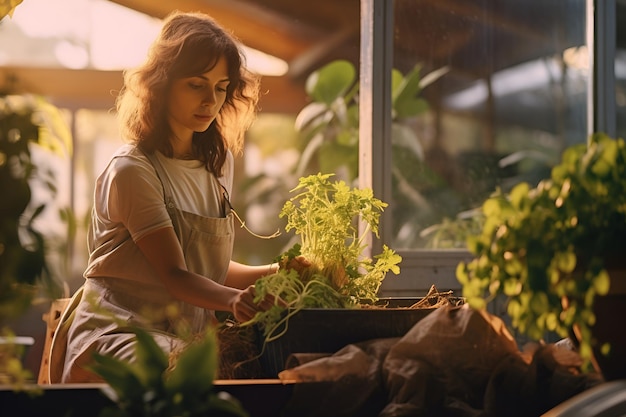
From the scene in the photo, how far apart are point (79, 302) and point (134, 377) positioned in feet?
4.19

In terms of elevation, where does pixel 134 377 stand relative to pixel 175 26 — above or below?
below

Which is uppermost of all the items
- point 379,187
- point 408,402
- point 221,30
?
point 221,30

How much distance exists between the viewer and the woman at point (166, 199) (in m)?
1.78

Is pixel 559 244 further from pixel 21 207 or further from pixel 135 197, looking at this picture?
pixel 135 197

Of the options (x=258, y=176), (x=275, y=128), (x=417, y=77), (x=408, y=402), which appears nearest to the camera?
(x=408, y=402)

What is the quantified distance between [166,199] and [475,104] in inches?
77.1

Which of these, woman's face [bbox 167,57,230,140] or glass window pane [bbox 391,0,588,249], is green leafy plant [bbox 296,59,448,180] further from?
woman's face [bbox 167,57,230,140]

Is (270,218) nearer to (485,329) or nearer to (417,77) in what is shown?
(417,77)

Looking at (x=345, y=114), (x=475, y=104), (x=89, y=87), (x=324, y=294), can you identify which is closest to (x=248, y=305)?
(x=324, y=294)

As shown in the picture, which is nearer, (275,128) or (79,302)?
(79,302)

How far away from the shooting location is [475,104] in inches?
140

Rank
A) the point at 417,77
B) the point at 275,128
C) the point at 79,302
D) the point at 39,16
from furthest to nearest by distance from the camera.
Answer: the point at 275,128 → the point at 39,16 → the point at 417,77 → the point at 79,302

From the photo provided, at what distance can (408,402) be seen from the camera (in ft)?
3.43

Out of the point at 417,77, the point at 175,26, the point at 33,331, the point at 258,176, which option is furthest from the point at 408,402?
the point at 33,331
